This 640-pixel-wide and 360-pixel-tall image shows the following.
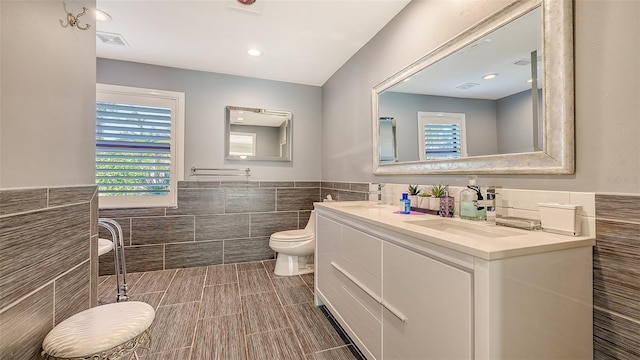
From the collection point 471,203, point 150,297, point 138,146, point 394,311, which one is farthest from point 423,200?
point 138,146

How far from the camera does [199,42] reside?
8.23 ft

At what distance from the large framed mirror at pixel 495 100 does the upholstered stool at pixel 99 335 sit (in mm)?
1802

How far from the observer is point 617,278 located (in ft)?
2.97

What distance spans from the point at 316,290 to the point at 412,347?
3.80 feet

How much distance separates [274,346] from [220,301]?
83 centimetres

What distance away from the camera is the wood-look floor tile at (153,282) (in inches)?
97.8

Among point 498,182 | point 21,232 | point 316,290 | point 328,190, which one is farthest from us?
point 328,190

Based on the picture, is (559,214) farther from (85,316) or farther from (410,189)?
(85,316)

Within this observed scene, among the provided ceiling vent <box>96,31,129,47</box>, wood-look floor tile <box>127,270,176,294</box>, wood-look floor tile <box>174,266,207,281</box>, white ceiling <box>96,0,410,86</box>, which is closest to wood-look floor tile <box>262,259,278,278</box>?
wood-look floor tile <box>174,266,207,281</box>

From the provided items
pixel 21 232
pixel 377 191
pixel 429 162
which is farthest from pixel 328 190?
pixel 21 232

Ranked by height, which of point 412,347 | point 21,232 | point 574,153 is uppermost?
point 574,153

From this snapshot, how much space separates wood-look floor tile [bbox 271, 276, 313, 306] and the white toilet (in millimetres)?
112

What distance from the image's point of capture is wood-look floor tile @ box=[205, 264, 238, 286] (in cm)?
270

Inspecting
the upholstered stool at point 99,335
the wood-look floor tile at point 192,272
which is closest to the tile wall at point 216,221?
the wood-look floor tile at point 192,272
